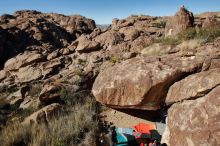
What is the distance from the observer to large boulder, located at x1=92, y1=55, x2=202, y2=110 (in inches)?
306

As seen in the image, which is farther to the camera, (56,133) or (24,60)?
(24,60)

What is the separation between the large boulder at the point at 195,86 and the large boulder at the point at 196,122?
0.22m

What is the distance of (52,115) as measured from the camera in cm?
841

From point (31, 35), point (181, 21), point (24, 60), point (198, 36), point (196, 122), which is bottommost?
point (196, 122)

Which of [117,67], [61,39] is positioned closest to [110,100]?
[117,67]

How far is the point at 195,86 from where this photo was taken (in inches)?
254

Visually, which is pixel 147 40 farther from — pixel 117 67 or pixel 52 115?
pixel 52 115

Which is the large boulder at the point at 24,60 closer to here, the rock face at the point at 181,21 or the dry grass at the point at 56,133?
the rock face at the point at 181,21

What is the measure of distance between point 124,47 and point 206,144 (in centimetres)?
1048

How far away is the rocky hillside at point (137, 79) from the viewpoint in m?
5.90

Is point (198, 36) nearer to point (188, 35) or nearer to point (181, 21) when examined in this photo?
point (188, 35)

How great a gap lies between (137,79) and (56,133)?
2.75 meters

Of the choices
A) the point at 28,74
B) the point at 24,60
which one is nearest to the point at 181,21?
the point at 28,74

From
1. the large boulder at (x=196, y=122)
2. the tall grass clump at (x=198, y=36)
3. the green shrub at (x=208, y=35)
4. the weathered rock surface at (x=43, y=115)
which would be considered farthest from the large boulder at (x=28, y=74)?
the large boulder at (x=196, y=122)
